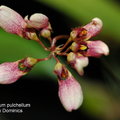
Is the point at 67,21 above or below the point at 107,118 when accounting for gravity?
above

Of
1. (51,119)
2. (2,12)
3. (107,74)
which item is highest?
(2,12)

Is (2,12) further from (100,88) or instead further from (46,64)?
(100,88)

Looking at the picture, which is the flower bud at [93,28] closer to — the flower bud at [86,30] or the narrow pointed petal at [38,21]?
the flower bud at [86,30]

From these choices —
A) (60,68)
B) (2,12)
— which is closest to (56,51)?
(60,68)

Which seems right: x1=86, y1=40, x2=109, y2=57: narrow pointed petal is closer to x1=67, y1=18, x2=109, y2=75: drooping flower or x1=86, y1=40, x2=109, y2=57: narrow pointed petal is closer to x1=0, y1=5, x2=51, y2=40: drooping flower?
x1=67, y1=18, x2=109, y2=75: drooping flower

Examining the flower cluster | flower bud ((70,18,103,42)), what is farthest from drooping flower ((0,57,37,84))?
flower bud ((70,18,103,42))
